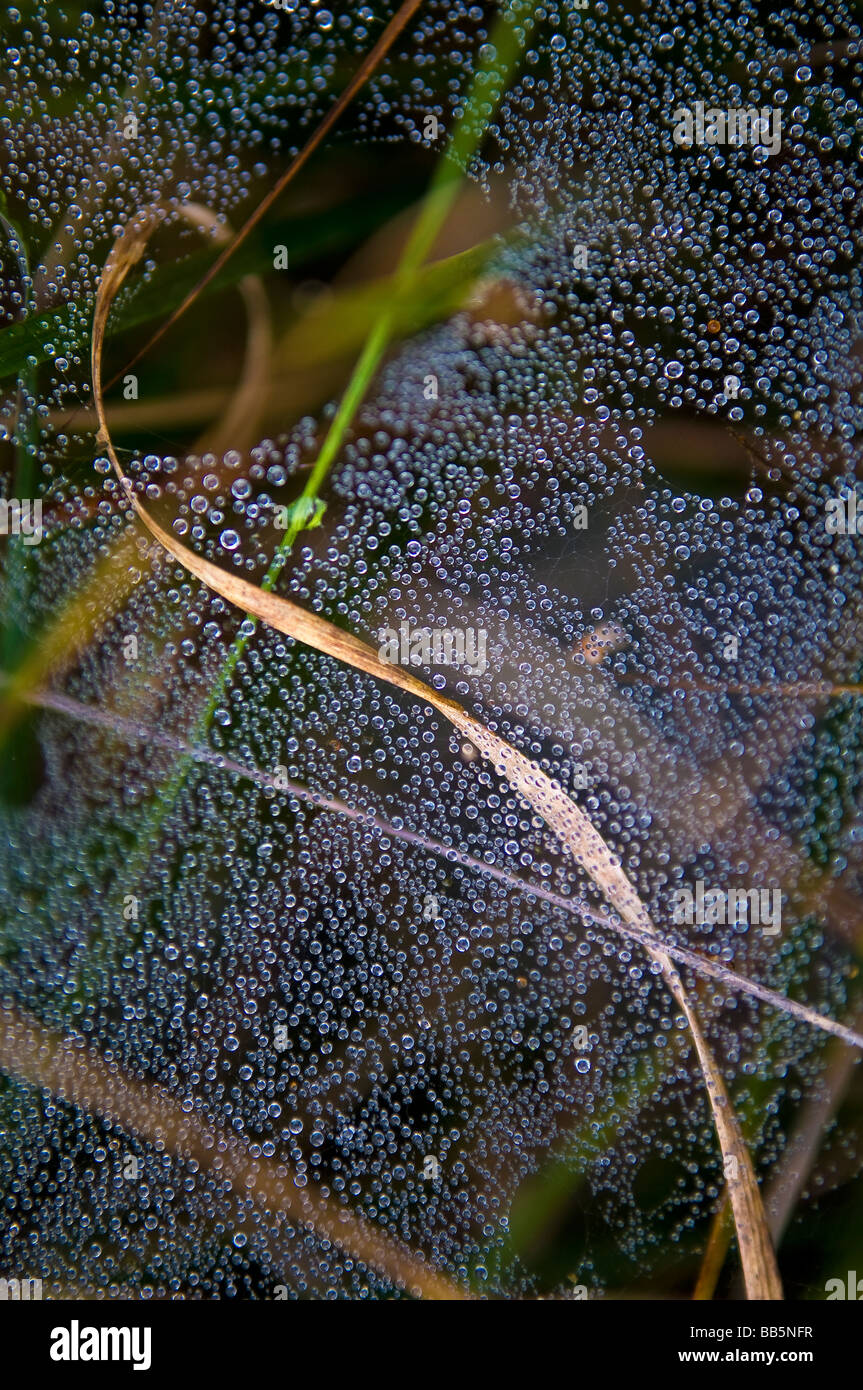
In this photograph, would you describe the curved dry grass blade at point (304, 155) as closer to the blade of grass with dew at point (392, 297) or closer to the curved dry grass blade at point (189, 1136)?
the blade of grass with dew at point (392, 297)

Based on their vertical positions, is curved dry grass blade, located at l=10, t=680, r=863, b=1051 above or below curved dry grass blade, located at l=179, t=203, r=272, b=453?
below

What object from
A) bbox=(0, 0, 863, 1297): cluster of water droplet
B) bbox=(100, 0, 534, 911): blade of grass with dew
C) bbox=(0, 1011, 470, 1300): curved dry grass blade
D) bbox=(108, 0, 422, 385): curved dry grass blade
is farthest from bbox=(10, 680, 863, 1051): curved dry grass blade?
bbox=(108, 0, 422, 385): curved dry grass blade

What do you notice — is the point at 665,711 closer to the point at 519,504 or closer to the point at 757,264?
the point at 519,504

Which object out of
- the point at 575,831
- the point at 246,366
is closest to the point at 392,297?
the point at 246,366

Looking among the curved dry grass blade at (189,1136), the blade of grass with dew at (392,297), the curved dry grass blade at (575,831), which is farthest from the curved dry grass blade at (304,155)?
the curved dry grass blade at (189,1136)

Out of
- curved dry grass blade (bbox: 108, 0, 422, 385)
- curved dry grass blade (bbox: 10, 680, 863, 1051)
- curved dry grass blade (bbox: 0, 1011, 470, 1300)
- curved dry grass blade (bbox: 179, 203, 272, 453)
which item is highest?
curved dry grass blade (bbox: 108, 0, 422, 385)

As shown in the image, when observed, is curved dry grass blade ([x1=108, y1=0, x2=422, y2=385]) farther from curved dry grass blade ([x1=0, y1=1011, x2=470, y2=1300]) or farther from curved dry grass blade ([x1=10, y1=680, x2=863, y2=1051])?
curved dry grass blade ([x1=0, y1=1011, x2=470, y2=1300])
